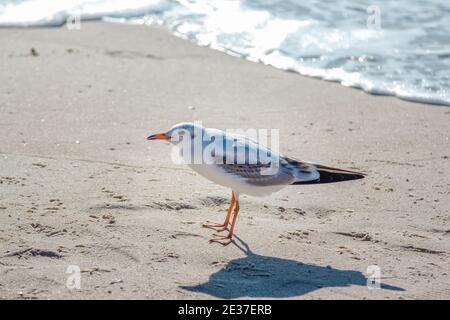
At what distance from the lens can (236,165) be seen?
552cm

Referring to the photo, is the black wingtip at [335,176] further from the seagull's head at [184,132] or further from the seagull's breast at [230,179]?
the seagull's head at [184,132]

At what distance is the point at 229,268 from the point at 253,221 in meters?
0.81

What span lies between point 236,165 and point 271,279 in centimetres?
91

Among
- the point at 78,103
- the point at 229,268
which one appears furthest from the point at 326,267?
the point at 78,103

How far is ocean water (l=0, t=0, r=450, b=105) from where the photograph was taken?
8.98m

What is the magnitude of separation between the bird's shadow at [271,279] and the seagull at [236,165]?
15.7 inches

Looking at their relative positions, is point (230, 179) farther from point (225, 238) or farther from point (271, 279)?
point (271, 279)

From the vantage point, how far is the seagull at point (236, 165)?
5496mm

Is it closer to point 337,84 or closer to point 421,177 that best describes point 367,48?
point 337,84

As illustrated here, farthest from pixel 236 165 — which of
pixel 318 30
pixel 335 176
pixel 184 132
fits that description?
pixel 318 30

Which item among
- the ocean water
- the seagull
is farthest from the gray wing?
the ocean water

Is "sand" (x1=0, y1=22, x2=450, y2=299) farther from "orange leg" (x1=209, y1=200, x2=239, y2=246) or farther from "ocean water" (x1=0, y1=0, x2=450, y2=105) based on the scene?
"ocean water" (x1=0, y1=0, x2=450, y2=105)

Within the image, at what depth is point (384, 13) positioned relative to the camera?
428 inches

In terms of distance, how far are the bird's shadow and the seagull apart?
0.40m
